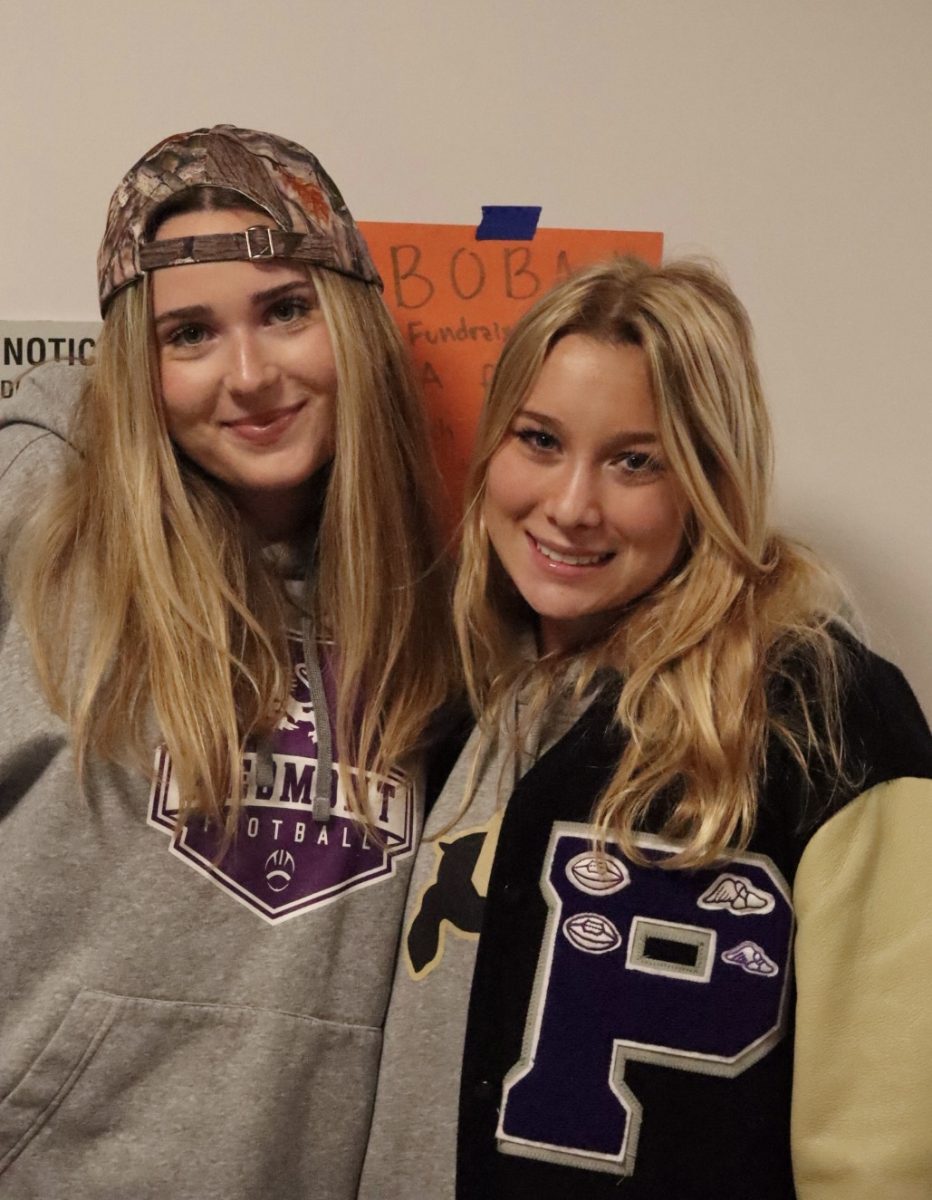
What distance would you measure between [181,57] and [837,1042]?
1.16 metres

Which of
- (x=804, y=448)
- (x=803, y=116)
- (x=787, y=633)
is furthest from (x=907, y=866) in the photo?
(x=803, y=116)

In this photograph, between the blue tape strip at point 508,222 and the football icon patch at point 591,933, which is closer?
the football icon patch at point 591,933

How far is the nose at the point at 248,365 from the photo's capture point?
1.02 m

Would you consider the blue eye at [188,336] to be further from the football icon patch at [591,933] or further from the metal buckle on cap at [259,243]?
the football icon patch at [591,933]

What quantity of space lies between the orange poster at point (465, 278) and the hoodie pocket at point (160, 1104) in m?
0.59

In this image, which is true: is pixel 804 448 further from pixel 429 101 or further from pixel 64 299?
pixel 64 299

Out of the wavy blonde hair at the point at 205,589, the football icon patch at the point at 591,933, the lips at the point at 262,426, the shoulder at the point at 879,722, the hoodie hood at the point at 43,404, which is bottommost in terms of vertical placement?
the football icon patch at the point at 591,933

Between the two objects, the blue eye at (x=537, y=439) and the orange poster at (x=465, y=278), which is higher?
the orange poster at (x=465, y=278)

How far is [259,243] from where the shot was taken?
1025mm

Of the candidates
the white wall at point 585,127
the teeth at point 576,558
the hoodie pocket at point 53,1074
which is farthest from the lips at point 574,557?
the hoodie pocket at point 53,1074

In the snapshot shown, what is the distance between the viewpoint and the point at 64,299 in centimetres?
126

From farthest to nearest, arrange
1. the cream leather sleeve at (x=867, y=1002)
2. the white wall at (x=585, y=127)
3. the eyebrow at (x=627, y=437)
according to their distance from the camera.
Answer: the white wall at (x=585, y=127) → the eyebrow at (x=627, y=437) → the cream leather sleeve at (x=867, y=1002)

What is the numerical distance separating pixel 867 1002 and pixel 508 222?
0.86 metres

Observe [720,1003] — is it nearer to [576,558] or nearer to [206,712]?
[576,558]
